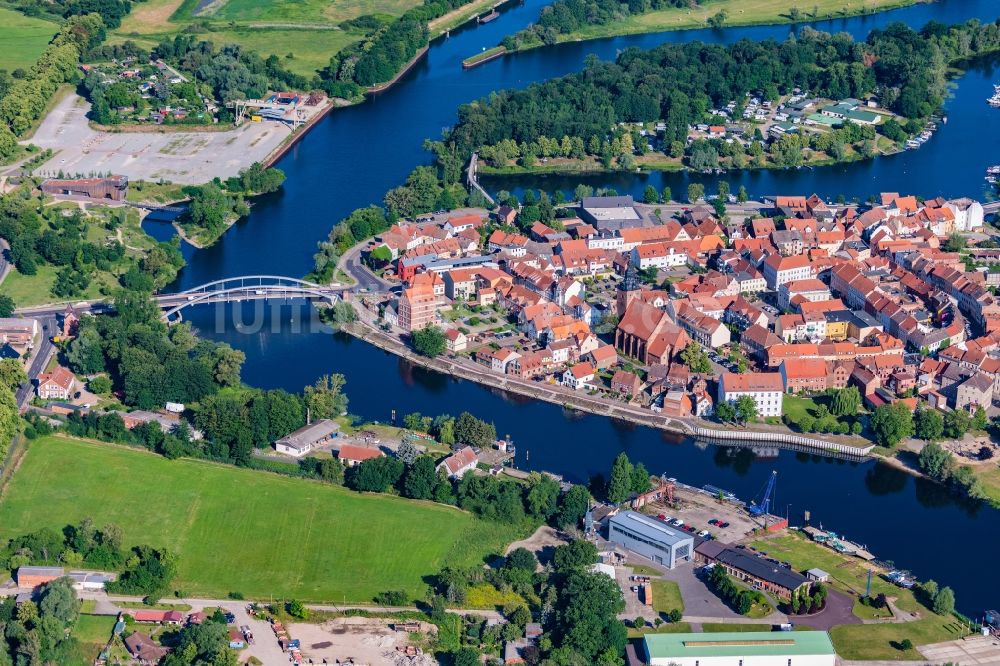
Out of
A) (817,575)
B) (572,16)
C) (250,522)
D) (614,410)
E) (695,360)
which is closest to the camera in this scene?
(817,575)

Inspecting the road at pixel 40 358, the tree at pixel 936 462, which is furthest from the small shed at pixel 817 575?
the road at pixel 40 358

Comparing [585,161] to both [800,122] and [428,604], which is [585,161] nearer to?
[800,122]

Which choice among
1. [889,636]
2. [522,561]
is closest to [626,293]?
[522,561]

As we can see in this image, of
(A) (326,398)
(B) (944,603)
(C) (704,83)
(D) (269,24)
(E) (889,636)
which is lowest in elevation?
(E) (889,636)

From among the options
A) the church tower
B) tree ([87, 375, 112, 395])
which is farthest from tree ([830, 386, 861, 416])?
tree ([87, 375, 112, 395])

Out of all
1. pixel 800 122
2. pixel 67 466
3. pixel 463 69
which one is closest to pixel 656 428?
pixel 67 466

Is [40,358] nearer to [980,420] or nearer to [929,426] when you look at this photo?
[929,426]

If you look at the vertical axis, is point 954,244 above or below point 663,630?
above
